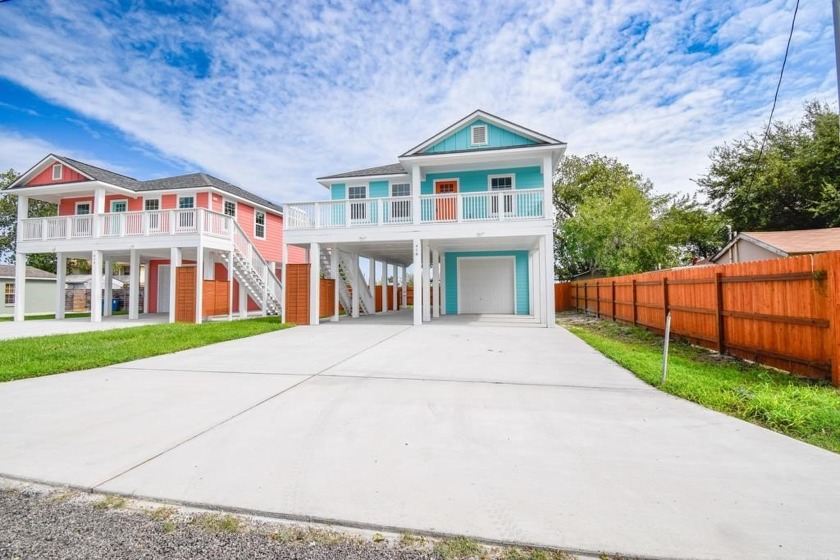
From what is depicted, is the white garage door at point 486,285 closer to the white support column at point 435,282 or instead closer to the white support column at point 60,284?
the white support column at point 435,282

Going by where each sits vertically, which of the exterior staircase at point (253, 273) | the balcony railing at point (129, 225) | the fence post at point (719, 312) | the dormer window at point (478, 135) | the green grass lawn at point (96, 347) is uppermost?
the dormer window at point (478, 135)

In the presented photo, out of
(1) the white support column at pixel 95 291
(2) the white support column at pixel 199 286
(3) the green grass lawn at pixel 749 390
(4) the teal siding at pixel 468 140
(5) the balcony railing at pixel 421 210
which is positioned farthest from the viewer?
(1) the white support column at pixel 95 291

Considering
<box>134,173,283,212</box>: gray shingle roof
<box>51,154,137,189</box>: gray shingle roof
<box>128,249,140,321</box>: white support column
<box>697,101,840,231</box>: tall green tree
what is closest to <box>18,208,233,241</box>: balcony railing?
<box>128,249,140,321</box>: white support column

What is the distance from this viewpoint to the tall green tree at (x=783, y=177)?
18.7 meters

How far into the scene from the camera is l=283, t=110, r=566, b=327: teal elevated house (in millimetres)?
12773

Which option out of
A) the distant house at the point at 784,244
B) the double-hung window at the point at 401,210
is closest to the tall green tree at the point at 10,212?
the double-hung window at the point at 401,210

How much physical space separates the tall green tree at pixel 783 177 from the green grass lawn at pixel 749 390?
52.6ft

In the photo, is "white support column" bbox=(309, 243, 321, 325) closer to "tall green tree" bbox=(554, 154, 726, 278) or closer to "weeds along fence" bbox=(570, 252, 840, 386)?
"weeds along fence" bbox=(570, 252, 840, 386)

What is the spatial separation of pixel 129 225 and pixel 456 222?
540 inches

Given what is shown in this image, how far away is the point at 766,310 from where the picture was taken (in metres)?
6.08

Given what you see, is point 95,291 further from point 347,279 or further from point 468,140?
point 468,140

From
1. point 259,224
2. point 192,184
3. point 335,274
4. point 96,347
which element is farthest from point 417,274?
point 192,184

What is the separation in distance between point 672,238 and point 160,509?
101ft

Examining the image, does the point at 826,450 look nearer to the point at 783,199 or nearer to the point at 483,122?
the point at 483,122
